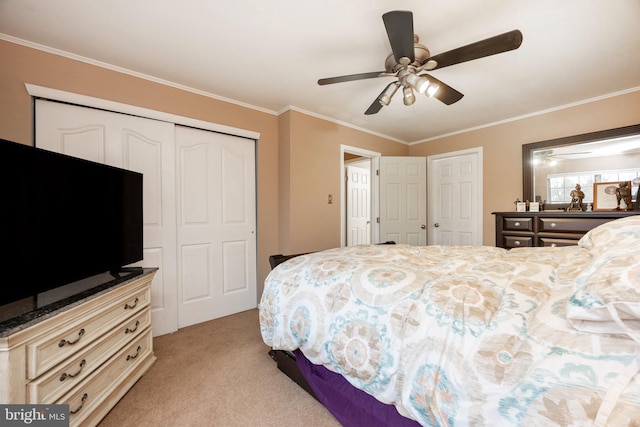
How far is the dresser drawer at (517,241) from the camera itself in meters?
2.79

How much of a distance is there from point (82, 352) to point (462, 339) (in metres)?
1.76

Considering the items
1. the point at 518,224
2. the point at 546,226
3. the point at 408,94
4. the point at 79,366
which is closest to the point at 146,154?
the point at 79,366

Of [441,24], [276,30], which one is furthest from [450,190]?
[276,30]

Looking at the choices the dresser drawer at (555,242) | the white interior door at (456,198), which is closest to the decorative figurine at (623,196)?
the dresser drawer at (555,242)

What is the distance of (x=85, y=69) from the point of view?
2096mm

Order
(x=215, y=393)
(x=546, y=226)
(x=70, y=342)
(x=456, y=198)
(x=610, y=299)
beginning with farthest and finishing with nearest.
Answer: (x=456, y=198) < (x=546, y=226) < (x=215, y=393) < (x=70, y=342) < (x=610, y=299)

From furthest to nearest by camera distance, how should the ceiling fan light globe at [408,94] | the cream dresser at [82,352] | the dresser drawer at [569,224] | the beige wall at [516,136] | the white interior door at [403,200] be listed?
the white interior door at [403,200] < the beige wall at [516,136] < the dresser drawer at [569,224] < the ceiling fan light globe at [408,94] < the cream dresser at [82,352]

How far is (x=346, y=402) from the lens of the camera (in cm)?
125

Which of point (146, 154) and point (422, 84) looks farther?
point (146, 154)

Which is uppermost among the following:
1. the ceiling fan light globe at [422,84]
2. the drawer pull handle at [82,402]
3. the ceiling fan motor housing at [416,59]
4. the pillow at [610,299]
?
the ceiling fan motor housing at [416,59]

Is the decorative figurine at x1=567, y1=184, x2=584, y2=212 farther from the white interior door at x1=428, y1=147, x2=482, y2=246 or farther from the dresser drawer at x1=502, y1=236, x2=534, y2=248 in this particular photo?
the white interior door at x1=428, y1=147, x2=482, y2=246

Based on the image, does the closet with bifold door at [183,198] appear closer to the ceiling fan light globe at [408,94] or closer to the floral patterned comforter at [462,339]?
the floral patterned comforter at [462,339]

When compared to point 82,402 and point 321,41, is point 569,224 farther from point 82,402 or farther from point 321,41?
point 82,402

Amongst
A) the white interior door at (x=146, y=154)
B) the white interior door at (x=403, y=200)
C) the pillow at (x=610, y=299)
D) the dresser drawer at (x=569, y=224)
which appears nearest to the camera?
the pillow at (x=610, y=299)
